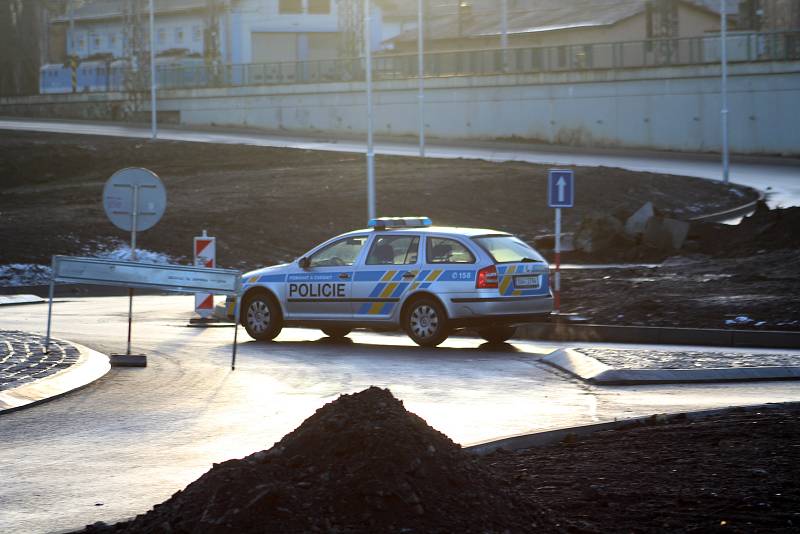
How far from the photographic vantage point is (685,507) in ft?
21.1

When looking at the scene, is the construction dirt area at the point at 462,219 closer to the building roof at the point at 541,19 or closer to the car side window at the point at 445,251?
the car side window at the point at 445,251

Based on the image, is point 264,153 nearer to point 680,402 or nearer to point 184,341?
point 184,341

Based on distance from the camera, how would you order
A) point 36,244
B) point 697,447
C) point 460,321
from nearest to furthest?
point 697,447 < point 460,321 < point 36,244

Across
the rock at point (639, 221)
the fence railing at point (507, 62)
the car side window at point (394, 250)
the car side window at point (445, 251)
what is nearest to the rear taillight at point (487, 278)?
the car side window at point (445, 251)

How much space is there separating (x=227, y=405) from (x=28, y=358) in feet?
13.3

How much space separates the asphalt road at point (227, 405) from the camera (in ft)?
26.8

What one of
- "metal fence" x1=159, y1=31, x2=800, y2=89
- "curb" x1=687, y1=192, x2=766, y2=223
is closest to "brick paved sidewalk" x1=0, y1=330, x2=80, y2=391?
"curb" x1=687, y1=192, x2=766, y2=223

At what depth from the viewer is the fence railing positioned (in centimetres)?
5991

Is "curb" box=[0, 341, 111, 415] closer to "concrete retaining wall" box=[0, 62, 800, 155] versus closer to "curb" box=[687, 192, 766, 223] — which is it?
"curb" box=[687, 192, 766, 223]

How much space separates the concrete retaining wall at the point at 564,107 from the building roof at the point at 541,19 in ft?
49.3

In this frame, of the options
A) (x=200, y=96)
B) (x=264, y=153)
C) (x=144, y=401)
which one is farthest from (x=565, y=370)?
(x=200, y=96)

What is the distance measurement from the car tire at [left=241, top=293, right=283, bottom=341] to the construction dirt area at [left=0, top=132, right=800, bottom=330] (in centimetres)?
471

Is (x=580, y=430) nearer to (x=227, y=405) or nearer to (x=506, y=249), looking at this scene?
(x=227, y=405)

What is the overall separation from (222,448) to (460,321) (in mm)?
8363
